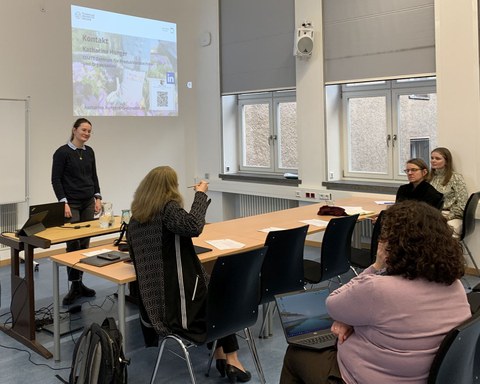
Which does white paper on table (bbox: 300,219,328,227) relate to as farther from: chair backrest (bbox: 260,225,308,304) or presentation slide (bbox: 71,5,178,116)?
presentation slide (bbox: 71,5,178,116)

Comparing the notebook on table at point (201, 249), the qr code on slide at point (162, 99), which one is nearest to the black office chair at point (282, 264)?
the notebook on table at point (201, 249)

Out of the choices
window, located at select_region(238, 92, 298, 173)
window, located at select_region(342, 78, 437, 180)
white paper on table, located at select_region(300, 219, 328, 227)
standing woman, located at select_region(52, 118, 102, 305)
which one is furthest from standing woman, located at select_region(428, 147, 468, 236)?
standing woman, located at select_region(52, 118, 102, 305)

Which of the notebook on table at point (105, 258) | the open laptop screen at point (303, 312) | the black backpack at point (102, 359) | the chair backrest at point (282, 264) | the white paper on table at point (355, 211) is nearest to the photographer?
the black backpack at point (102, 359)

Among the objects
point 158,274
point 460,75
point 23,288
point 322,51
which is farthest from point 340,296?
point 322,51

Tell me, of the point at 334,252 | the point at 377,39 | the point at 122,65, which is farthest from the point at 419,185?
the point at 122,65

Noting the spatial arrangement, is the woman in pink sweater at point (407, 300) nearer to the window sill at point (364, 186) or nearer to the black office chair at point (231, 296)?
the black office chair at point (231, 296)

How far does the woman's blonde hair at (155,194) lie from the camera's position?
257cm

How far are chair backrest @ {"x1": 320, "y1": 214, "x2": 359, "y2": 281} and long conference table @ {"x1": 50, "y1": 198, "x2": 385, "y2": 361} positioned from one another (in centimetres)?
24

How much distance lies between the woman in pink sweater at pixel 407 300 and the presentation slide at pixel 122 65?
5.15 metres

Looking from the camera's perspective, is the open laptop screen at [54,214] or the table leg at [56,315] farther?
the open laptop screen at [54,214]

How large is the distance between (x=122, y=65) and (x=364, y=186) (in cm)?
333

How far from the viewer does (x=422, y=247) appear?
1609mm

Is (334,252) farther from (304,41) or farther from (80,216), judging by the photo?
(304,41)

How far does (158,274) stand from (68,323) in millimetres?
1630
